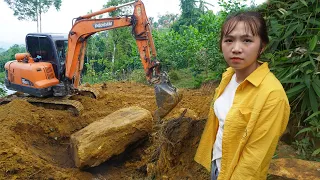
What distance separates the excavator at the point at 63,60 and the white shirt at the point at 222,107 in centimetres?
387

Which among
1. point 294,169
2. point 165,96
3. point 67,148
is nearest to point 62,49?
point 67,148

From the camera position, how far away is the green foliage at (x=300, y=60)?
2.61 meters

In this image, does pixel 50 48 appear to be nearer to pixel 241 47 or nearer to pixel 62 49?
pixel 62 49

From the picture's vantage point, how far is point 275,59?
3021 millimetres

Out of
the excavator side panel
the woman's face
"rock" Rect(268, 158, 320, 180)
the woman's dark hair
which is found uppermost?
the woman's dark hair

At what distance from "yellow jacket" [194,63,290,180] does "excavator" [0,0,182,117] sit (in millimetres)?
4079

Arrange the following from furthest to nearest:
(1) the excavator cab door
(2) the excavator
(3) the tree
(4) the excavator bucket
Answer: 1. (3) the tree
2. (1) the excavator cab door
3. (2) the excavator
4. (4) the excavator bucket

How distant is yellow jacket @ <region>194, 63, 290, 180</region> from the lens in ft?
4.26

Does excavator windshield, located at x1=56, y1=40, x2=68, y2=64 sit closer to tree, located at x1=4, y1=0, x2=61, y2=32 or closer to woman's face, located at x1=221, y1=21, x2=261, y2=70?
woman's face, located at x1=221, y1=21, x2=261, y2=70

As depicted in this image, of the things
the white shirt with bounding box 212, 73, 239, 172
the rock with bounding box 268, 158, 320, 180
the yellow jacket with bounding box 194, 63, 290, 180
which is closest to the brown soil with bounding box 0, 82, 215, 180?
the rock with bounding box 268, 158, 320, 180

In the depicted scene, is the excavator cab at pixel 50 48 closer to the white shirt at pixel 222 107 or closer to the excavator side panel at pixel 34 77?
the excavator side panel at pixel 34 77

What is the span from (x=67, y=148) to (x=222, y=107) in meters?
3.96

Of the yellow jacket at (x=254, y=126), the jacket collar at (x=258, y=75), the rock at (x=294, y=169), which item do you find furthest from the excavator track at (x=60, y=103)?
the jacket collar at (x=258, y=75)

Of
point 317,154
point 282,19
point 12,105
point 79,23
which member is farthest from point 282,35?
point 12,105
